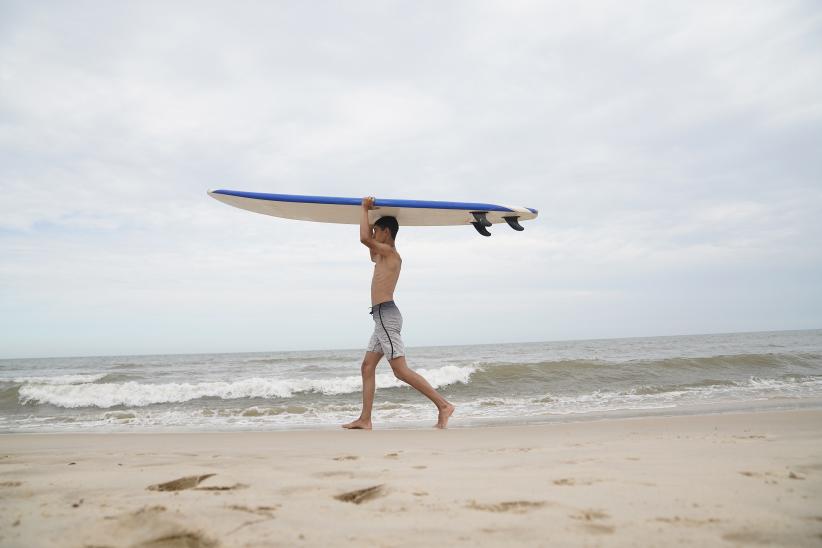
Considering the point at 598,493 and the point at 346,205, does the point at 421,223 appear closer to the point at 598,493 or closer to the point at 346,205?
the point at 346,205

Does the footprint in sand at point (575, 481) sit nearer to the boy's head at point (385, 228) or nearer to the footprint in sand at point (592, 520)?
the footprint in sand at point (592, 520)

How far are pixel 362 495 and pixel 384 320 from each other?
8.52ft

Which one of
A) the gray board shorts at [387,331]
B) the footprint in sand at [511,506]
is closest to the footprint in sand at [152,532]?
the footprint in sand at [511,506]

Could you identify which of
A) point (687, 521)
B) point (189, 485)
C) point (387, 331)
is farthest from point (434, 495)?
point (387, 331)

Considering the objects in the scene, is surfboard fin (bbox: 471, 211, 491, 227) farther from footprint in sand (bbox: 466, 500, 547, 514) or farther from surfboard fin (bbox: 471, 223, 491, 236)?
footprint in sand (bbox: 466, 500, 547, 514)

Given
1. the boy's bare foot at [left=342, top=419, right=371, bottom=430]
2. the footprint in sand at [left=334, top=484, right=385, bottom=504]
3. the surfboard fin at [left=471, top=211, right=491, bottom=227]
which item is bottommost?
the boy's bare foot at [left=342, top=419, right=371, bottom=430]

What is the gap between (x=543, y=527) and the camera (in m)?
1.52

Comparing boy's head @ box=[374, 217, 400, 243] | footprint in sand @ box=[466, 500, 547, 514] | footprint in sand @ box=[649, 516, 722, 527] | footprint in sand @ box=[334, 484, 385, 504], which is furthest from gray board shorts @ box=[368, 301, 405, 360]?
footprint in sand @ box=[649, 516, 722, 527]

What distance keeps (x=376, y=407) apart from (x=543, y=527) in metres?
5.89

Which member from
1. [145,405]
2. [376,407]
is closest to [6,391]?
[145,405]

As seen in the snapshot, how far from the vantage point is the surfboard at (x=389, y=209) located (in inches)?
186

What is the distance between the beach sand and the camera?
1488 mm

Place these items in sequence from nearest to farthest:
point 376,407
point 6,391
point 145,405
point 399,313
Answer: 1. point 399,313
2. point 376,407
3. point 145,405
4. point 6,391

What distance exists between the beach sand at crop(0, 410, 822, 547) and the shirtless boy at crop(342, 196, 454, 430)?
1125mm
